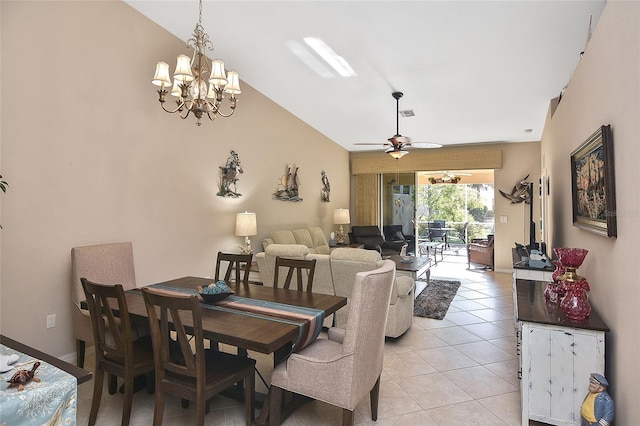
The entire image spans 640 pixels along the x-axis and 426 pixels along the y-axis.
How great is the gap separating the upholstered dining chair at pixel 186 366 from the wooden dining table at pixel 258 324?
0.37 feet

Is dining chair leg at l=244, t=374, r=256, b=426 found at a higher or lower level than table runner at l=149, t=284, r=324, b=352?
lower

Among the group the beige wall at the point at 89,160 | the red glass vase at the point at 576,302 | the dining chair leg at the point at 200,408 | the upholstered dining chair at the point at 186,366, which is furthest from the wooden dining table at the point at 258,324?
the red glass vase at the point at 576,302

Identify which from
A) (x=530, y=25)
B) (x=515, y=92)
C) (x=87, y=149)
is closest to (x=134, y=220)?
(x=87, y=149)

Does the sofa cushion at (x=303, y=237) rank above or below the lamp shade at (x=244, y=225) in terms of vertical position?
below

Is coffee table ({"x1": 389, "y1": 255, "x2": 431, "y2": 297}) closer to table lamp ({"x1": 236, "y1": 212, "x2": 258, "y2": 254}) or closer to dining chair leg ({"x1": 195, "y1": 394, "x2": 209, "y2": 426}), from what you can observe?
table lamp ({"x1": 236, "y1": 212, "x2": 258, "y2": 254})

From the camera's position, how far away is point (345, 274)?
3.60m

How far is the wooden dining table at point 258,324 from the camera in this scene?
1.87m

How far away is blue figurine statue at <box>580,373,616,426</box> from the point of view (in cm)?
174

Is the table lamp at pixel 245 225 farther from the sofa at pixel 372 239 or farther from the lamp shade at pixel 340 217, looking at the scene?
the sofa at pixel 372 239

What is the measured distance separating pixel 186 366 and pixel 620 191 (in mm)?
2475

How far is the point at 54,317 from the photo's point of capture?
10.3 ft

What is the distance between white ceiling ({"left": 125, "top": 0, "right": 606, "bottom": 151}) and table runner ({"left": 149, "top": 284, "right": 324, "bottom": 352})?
267 cm

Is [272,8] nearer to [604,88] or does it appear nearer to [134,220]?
A: [134,220]

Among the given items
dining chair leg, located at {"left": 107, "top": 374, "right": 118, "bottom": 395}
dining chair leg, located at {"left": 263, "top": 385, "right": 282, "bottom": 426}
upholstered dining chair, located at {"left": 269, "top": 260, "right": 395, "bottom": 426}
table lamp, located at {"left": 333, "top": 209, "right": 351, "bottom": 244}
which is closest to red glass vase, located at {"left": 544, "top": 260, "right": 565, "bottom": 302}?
upholstered dining chair, located at {"left": 269, "top": 260, "right": 395, "bottom": 426}
